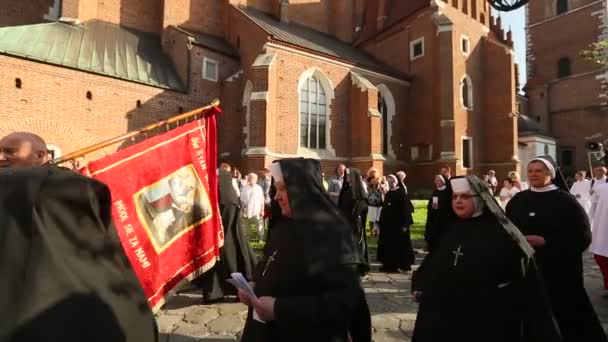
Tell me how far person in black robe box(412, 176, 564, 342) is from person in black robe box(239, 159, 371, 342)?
734 mm

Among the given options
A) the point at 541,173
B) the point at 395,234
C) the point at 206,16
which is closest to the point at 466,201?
the point at 541,173

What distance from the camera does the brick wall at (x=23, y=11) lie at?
18.2 m

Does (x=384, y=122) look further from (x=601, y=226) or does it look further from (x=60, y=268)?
(x=60, y=268)

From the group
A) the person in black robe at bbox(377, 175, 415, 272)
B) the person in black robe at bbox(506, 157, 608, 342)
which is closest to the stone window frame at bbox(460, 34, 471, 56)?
the person in black robe at bbox(377, 175, 415, 272)

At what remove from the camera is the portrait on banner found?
340 cm

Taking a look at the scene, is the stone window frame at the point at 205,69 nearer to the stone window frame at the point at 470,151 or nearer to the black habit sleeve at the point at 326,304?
the stone window frame at the point at 470,151

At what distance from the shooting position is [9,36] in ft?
48.3

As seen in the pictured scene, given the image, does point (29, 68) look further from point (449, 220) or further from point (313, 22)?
point (313, 22)

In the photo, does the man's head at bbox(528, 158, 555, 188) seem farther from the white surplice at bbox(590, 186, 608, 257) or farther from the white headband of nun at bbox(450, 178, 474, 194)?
the white surplice at bbox(590, 186, 608, 257)

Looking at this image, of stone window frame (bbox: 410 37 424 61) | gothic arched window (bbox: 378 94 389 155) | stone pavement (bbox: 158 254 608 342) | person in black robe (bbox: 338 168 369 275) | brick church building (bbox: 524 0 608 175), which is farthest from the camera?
brick church building (bbox: 524 0 608 175)

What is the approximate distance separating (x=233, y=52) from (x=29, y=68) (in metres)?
9.48

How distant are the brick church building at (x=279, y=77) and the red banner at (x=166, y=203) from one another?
44.1 feet

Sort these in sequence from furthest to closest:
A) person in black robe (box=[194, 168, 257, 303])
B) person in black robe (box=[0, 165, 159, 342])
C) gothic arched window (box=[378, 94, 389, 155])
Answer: gothic arched window (box=[378, 94, 389, 155]) → person in black robe (box=[194, 168, 257, 303]) → person in black robe (box=[0, 165, 159, 342])

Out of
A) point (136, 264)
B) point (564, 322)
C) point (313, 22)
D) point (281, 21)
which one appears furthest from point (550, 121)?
point (136, 264)
